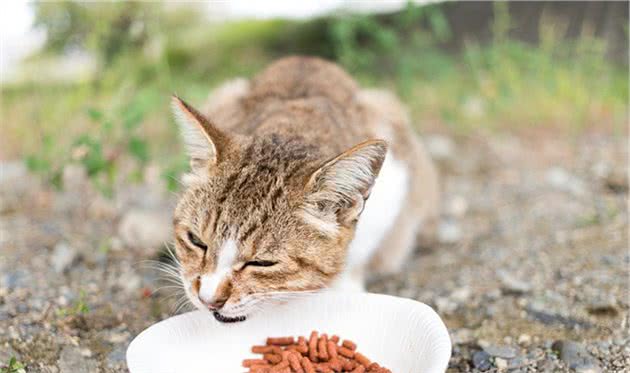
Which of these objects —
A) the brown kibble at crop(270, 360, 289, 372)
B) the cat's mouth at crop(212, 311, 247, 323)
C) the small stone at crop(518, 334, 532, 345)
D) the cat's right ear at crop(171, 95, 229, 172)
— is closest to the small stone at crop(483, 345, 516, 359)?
the small stone at crop(518, 334, 532, 345)

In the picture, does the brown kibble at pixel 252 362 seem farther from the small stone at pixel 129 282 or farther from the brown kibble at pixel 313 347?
the small stone at pixel 129 282

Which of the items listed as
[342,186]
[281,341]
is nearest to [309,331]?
[281,341]

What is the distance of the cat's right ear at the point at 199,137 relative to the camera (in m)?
3.20

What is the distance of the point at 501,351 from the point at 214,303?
1.49 m

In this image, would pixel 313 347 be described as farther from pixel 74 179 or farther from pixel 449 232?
pixel 74 179

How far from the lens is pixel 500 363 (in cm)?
338

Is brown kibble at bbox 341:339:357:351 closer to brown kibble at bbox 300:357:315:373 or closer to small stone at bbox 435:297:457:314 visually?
brown kibble at bbox 300:357:315:373

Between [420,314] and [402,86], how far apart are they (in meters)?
5.16

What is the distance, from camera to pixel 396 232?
480 cm

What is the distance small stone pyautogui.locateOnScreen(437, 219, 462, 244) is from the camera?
5473 millimetres

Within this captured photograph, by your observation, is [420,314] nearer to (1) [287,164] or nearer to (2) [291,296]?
(2) [291,296]

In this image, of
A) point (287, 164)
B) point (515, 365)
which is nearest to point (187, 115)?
point (287, 164)

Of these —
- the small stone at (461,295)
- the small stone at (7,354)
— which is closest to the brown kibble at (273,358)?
the small stone at (7,354)

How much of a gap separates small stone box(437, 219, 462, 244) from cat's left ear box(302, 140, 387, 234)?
2.29 meters
